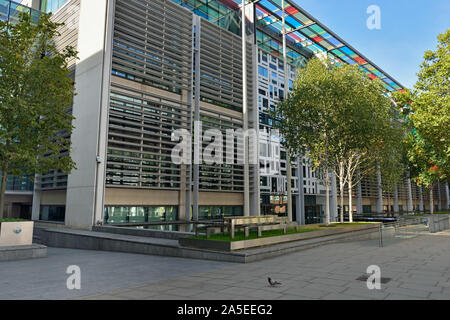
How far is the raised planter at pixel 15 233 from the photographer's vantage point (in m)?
11.8

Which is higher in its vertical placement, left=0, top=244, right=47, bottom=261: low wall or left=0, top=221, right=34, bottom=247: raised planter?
left=0, top=221, right=34, bottom=247: raised planter

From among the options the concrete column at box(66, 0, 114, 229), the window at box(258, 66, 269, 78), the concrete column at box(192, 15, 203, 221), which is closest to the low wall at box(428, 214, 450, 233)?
the concrete column at box(192, 15, 203, 221)

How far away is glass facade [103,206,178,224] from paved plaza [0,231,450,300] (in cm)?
1017

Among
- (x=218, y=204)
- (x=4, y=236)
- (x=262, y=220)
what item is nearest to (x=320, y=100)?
(x=262, y=220)

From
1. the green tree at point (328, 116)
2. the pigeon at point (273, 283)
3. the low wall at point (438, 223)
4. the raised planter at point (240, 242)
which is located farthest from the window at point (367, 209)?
the pigeon at point (273, 283)

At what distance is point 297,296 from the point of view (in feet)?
20.1

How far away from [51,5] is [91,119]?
58.1ft

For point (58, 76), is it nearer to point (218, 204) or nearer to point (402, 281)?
point (402, 281)

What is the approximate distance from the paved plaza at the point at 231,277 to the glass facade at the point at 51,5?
26.6 m

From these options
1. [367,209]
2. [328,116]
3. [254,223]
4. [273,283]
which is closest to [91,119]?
[254,223]

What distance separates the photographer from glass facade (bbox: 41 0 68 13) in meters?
29.3

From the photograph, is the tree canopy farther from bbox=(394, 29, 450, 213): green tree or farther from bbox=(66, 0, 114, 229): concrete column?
bbox=(66, 0, 114, 229): concrete column

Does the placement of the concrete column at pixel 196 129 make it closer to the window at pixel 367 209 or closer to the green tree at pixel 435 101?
the green tree at pixel 435 101

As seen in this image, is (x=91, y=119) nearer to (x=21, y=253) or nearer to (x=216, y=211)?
(x=21, y=253)
